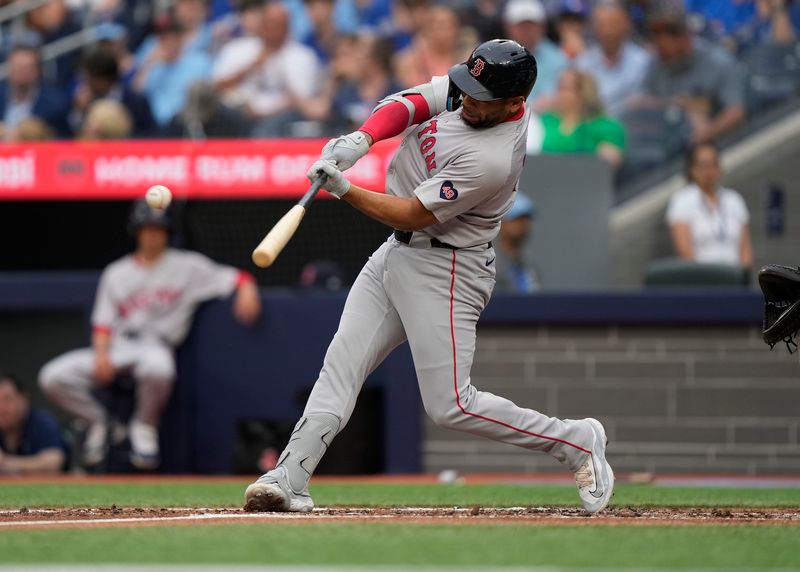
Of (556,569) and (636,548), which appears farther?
(636,548)

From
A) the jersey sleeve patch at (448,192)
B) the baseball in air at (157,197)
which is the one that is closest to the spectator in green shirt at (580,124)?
the jersey sleeve patch at (448,192)

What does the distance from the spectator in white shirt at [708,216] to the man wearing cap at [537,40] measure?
1.31m

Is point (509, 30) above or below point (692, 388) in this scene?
above

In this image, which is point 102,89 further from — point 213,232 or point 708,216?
point 708,216

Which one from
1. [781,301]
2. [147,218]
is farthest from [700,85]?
[781,301]

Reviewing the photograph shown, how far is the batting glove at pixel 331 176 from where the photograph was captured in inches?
191

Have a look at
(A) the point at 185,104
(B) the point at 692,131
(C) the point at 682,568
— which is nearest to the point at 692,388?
(B) the point at 692,131

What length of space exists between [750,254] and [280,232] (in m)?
5.74

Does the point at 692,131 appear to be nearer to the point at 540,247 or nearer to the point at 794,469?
the point at 540,247

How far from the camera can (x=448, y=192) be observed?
5016 millimetres

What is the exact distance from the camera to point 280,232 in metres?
4.66

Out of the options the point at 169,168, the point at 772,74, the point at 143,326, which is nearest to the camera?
the point at 143,326

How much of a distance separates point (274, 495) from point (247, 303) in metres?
4.34

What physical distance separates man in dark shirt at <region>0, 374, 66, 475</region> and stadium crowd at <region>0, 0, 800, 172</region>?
246 cm
